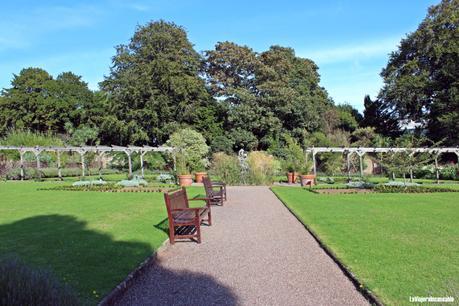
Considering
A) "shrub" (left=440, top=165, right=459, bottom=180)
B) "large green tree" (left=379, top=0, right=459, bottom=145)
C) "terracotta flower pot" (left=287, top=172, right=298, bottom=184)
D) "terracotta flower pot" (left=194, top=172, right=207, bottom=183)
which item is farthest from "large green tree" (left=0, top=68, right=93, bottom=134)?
"shrub" (left=440, top=165, right=459, bottom=180)

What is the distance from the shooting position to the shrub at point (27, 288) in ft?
9.20

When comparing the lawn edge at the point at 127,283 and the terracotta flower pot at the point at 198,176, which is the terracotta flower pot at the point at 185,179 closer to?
the terracotta flower pot at the point at 198,176

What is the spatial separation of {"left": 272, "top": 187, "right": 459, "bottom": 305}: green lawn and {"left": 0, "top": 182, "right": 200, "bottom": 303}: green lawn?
9.93 ft

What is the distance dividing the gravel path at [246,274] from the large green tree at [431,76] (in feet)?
104

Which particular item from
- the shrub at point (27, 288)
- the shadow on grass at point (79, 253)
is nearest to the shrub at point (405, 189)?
the shadow on grass at point (79, 253)

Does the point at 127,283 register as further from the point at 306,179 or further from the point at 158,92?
the point at 158,92

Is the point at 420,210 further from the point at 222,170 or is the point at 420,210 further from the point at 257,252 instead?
the point at 222,170

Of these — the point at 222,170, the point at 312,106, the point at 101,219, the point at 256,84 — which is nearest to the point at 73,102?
the point at 256,84

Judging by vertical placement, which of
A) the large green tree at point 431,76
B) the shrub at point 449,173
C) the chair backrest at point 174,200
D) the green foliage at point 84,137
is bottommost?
the shrub at point 449,173

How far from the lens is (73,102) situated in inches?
2008

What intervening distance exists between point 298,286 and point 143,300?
5.82 feet

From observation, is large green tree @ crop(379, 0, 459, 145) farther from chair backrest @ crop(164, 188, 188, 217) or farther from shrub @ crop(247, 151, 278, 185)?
chair backrest @ crop(164, 188, 188, 217)

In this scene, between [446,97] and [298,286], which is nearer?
[298,286]

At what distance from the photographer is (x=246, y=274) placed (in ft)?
16.6
